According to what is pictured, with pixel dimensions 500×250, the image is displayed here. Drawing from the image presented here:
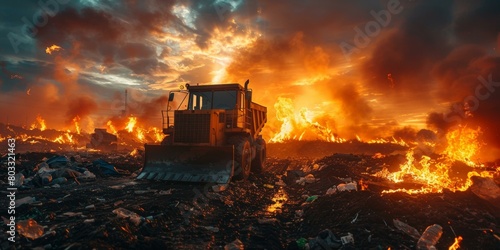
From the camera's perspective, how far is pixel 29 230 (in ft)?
11.7

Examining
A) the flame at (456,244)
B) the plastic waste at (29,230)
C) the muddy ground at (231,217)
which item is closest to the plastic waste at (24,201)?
the muddy ground at (231,217)

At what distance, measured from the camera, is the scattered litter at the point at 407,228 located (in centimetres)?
411

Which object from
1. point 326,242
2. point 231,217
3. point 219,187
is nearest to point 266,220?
point 231,217

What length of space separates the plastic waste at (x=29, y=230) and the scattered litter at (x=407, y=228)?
17.0 feet

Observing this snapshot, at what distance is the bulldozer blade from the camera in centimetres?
746

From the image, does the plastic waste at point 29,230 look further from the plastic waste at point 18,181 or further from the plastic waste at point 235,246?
the plastic waste at point 18,181

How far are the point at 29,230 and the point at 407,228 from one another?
17.8 feet

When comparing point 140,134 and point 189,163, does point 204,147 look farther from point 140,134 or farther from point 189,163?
point 140,134

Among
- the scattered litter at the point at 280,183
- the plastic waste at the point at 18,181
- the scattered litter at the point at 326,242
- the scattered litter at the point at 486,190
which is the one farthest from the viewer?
the scattered litter at the point at 280,183

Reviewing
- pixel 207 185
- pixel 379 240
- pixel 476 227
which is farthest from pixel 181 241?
pixel 476 227

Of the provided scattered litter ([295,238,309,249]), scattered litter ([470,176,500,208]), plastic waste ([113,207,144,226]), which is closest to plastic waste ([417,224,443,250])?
scattered litter ([295,238,309,249])

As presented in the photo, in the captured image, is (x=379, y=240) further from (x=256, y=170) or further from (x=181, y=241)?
(x=256, y=170)

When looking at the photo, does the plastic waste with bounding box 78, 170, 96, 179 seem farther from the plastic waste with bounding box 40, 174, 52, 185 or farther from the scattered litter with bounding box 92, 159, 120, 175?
the plastic waste with bounding box 40, 174, 52, 185

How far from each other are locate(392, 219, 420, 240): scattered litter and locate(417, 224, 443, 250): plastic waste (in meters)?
0.13
